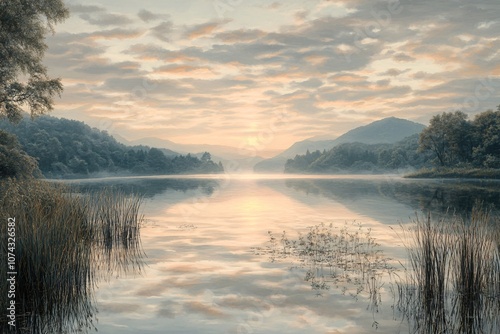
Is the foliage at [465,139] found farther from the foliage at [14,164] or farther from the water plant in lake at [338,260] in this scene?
the foliage at [14,164]

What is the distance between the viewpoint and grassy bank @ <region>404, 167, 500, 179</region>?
9634 cm

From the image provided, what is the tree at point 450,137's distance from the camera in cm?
10762

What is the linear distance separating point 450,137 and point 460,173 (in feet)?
30.8

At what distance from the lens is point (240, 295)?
13.3 meters

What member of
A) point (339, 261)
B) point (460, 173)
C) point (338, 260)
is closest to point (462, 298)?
point (339, 261)

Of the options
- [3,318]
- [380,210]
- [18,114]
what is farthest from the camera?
[380,210]

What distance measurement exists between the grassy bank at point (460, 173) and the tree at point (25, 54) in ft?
306

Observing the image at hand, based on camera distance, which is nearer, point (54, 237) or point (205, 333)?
point (205, 333)

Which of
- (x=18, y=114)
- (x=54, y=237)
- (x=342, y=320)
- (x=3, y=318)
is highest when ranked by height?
(x=18, y=114)

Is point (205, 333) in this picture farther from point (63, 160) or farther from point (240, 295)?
point (63, 160)

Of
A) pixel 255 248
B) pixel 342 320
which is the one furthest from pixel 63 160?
pixel 342 320

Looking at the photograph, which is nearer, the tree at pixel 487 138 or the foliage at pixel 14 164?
the foliage at pixel 14 164

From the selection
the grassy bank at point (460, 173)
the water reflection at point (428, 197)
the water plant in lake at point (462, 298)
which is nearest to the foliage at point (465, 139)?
the grassy bank at point (460, 173)

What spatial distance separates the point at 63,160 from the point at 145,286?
170980 mm
